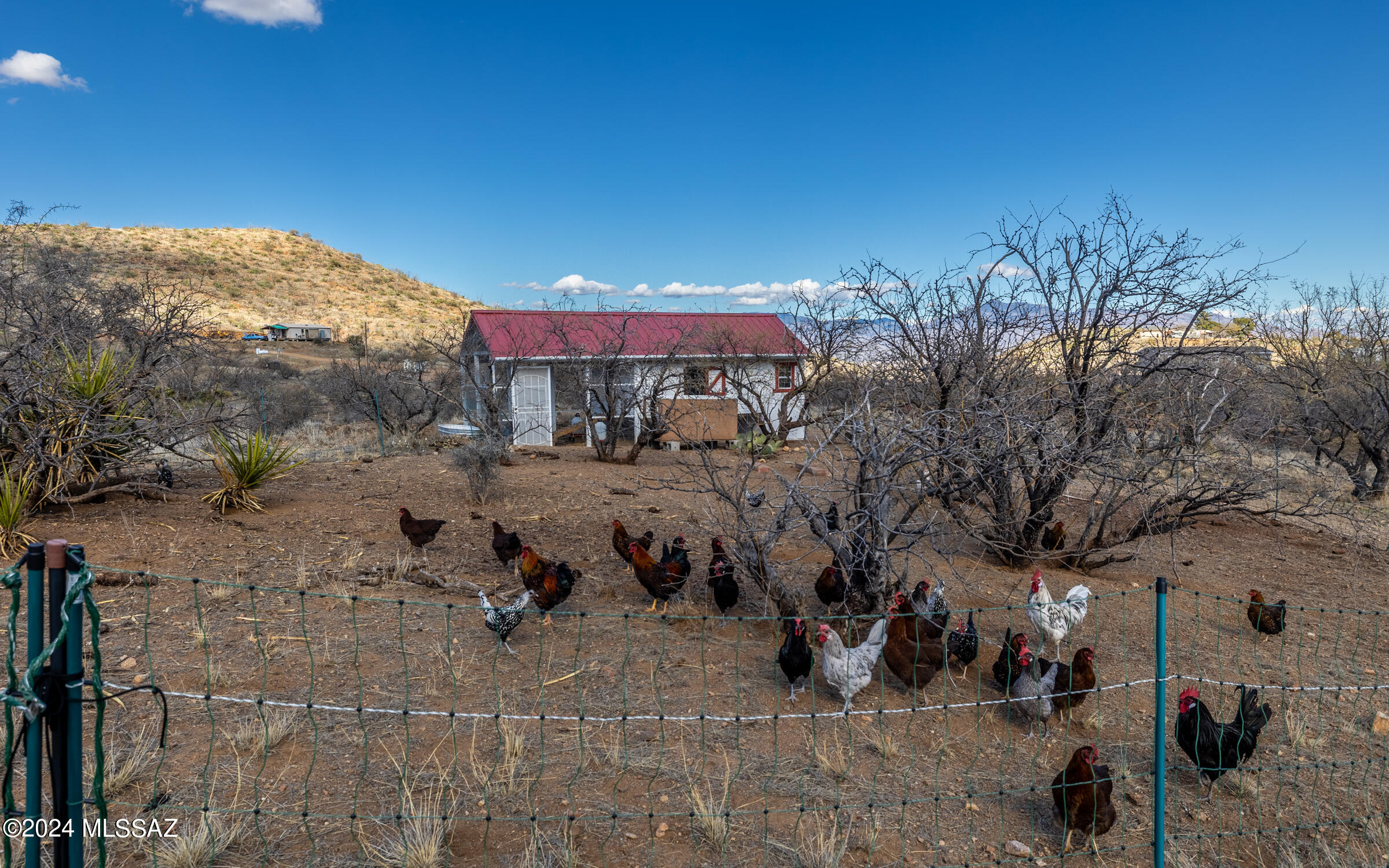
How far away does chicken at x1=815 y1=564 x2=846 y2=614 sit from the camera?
6086 millimetres

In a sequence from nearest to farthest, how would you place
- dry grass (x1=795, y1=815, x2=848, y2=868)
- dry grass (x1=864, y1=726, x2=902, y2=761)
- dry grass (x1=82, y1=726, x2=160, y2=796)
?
dry grass (x1=795, y1=815, x2=848, y2=868) < dry grass (x1=82, y1=726, x2=160, y2=796) < dry grass (x1=864, y1=726, x2=902, y2=761)

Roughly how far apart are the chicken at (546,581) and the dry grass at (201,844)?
272 centimetres

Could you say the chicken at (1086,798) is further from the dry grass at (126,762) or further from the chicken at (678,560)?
the dry grass at (126,762)

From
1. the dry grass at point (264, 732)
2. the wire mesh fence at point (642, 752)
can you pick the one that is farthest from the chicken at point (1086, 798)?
the dry grass at point (264, 732)

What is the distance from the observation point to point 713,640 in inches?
231

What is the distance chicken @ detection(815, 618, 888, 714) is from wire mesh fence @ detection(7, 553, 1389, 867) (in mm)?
190

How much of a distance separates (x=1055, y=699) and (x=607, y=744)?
8.75ft

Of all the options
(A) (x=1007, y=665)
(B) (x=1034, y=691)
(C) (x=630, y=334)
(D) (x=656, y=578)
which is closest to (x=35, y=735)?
(D) (x=656, y=578)

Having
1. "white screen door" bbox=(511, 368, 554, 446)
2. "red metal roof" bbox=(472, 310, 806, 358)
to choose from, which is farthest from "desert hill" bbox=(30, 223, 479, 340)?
"white screen door" bbox=(511, 368, 554, 446)

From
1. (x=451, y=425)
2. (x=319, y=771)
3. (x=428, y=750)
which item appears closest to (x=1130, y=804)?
(x=428, y=750)

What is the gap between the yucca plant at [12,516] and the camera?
6.72 metres

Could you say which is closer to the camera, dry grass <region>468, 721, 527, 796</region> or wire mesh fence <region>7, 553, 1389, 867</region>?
wire mesh fence <region>7, 553, 1389, 867</region>

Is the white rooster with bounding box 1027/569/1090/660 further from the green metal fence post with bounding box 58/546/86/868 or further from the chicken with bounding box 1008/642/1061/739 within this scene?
the green metal fence post with bounding box 58/546/86/868

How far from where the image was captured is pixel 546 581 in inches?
238
